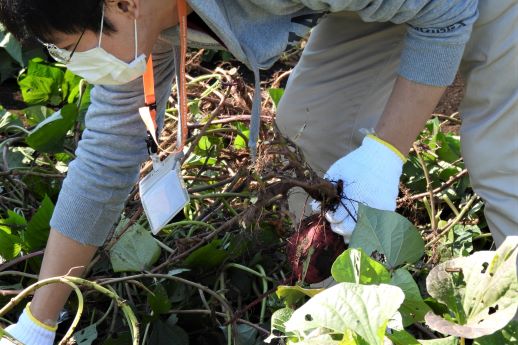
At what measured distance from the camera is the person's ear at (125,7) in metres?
1.18

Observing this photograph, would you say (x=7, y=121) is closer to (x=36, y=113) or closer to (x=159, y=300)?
(x=36, y=113)

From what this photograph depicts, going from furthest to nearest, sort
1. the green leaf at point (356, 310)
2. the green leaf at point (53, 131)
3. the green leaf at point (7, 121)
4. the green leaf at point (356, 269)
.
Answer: the green leaf at point (7, 121)
the green leaf at point (53, 131)
the green leaf at point (356, 269)
the green leaf at point (356, 310)

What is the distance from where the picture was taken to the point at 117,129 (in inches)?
56.7

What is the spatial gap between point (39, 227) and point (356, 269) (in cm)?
93

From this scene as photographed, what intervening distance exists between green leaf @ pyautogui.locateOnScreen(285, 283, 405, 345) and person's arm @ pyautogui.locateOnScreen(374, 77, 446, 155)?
0.54 metres

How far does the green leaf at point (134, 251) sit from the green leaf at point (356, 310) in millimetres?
817

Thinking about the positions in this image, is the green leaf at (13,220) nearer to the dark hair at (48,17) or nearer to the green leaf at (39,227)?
the green leaf at (39,227)

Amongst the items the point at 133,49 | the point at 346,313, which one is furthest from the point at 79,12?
the point at 346,313

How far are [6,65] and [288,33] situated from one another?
175cm

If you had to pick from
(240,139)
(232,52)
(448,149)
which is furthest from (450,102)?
(232,52)

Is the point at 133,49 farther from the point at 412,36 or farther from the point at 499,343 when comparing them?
the point at 499,343

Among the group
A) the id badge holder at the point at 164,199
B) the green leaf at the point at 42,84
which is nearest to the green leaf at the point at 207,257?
the id badge holder at the point at 164,199

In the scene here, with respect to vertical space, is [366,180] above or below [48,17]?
below

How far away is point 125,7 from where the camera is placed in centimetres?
119
